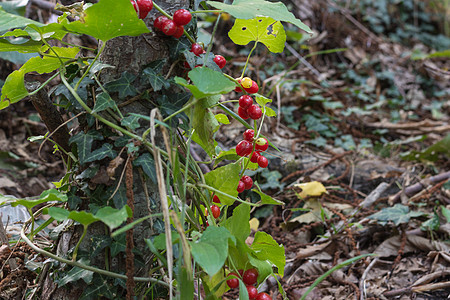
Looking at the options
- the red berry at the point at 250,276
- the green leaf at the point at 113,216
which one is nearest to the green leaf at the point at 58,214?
the green leaf at the point at 113,216

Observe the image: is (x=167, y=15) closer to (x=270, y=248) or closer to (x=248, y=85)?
(x=248, y=85)

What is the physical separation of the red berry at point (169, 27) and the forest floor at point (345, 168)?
24.5 inches

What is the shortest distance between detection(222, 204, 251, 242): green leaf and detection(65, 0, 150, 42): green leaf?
1.38ft

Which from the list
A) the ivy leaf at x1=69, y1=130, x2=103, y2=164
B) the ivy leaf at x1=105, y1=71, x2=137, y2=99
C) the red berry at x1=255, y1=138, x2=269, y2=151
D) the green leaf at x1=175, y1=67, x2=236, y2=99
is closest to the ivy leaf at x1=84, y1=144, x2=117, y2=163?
the ivy leaf at x1=69, y1=130, x2=103, y2=164

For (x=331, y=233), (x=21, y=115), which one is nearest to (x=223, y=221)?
(x=331, y=233)

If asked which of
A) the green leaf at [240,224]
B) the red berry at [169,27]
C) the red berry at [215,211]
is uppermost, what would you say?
the red berry at [169,27]

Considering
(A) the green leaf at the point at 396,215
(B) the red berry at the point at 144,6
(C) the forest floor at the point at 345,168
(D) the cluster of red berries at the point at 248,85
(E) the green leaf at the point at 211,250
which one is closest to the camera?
(E) the green leaf at the point at 211,250

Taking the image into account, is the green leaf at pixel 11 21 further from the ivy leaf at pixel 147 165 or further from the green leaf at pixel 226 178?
the green leaf at pixel 226 178

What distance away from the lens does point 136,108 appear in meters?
0.82

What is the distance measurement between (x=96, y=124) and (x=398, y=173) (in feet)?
5.06

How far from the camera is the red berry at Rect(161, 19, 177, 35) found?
2.54ft

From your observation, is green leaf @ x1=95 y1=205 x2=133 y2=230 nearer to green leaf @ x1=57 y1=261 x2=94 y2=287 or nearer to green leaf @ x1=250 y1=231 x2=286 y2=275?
green leaf @ x1=57 y1=261 x2=94 y2=287

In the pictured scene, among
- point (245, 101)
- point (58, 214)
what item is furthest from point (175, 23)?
point (58, 214)

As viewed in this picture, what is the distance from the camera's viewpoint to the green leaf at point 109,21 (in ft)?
2.14
